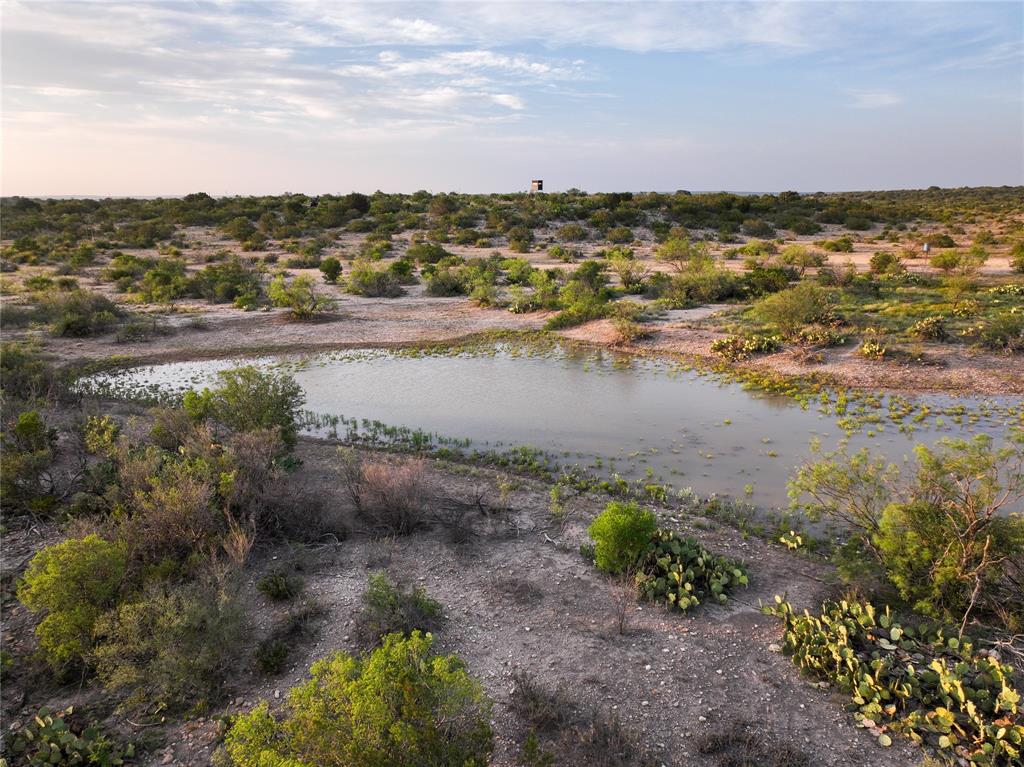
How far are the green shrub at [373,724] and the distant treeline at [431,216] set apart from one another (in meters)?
47.3

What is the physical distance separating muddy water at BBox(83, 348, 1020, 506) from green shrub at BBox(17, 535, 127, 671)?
7.77 metres

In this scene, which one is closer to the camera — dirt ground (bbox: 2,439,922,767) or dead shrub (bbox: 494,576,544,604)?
dirt ground (bbox: 2,439,922,767)

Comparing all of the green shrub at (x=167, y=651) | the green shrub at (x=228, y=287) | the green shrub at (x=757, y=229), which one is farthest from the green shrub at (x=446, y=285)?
the green shrub at (x=757, y=229)

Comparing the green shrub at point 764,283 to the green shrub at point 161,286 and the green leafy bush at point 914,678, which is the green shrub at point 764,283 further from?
the green shrub at point 161,286

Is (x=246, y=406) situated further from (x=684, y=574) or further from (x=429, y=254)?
(x=429, y=254)

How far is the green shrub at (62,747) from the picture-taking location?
18.5 ft

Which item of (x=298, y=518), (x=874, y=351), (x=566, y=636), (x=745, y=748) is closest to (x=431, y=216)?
(x=874, y=351)

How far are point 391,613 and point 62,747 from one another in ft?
11.0

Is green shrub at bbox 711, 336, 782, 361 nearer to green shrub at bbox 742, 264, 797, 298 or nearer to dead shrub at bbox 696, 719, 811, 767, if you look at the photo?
green shrub at bbox 742, 264, 797, 298

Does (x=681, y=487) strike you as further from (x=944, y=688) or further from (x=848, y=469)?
(x=944, y=688)

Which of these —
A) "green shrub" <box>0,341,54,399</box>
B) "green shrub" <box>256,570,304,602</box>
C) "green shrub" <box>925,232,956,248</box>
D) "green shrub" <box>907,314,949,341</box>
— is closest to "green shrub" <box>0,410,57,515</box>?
"green shrub" <box>0,341,54,399</box>

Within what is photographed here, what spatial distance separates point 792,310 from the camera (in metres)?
19.7

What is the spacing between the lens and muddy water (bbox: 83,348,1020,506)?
12.5 meters

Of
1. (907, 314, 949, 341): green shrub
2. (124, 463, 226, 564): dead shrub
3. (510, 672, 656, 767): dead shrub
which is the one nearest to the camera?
(510, 672, 656, 767): dead shrub
